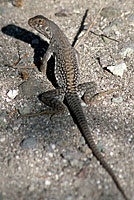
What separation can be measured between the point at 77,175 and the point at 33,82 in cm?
200

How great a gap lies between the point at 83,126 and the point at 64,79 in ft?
3.36

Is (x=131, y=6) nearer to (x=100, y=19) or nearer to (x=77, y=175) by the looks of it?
(x=100, y=19)

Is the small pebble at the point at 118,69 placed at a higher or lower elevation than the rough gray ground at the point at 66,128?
higher

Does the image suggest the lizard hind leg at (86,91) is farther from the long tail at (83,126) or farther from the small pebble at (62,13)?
the small pebble at (62,13)

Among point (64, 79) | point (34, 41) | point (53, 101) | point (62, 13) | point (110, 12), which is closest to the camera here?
point (53, 101)

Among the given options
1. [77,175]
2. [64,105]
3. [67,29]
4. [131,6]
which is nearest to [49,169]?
[77,175]

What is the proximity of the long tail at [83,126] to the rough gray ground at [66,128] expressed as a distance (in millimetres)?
95

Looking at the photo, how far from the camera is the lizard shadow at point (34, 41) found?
5.56 m

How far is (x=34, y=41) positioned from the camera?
19.8 feet

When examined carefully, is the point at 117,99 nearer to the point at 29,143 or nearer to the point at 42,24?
the point at 29,143

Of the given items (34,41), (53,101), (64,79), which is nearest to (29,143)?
(53,101)

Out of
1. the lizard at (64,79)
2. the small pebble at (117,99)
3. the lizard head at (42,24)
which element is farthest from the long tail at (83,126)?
the lizard head at (42,24)

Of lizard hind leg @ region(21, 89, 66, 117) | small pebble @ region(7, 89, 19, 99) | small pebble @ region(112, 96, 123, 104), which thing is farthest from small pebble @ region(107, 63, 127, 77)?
small pebble @ region(7, 89, 19, 99)

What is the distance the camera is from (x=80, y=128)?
4.33 meters
